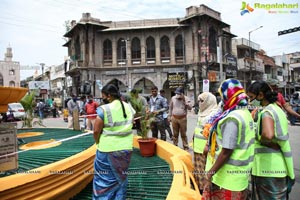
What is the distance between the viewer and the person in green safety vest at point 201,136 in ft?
12.0

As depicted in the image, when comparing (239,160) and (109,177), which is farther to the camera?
(109,177)

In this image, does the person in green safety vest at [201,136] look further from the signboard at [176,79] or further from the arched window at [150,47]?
the arched window at [150,47]

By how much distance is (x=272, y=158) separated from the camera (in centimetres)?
250

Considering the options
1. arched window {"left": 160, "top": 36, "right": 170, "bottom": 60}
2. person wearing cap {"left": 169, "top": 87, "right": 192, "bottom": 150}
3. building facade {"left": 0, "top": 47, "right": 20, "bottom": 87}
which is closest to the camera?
person wearing cap {"left": 169, "top": 87, "right": 192, "bottom": 150}

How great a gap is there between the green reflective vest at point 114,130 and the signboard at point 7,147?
0.87 m

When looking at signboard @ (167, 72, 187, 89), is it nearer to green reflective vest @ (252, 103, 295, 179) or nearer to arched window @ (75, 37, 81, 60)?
arched window @ (75, 37, 81, 60)

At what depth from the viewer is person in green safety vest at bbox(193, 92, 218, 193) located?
364cm

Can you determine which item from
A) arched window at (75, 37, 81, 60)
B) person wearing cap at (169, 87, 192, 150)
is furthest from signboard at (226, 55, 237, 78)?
person wearing cap at (169, 87, 192, 150)

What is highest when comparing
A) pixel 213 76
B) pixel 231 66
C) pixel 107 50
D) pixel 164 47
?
pixel 164 47

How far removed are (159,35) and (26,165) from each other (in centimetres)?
2457

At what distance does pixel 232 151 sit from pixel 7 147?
212 cm

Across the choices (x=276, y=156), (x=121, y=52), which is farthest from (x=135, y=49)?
(x=276, y=156)

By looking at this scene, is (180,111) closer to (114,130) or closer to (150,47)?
(114,130)

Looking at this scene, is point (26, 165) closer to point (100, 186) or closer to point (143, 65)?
point (100, 186)
